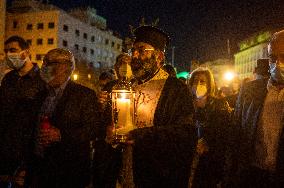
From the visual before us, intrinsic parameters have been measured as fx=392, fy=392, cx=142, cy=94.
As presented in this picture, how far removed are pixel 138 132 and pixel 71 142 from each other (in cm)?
114

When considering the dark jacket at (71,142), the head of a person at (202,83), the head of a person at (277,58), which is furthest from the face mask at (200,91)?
the dark jacket at (71,142)

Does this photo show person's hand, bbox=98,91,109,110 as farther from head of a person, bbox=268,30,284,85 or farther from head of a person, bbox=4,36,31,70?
head of a person, bbox=4,36,31,70

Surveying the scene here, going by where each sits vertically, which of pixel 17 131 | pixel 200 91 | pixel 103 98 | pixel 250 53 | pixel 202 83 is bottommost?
pixel 17 131

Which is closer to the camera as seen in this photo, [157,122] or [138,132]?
[138,132]

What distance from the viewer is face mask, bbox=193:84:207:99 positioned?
21.8 feet

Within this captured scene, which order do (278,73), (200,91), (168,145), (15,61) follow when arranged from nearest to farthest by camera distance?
(168,145) < (278,73) < (15,61) < (200,91)

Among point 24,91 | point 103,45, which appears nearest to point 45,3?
point 103,45

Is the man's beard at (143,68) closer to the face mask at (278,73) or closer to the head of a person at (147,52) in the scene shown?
the head of a person at (147,52)

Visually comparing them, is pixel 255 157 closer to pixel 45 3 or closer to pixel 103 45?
pixel 45 3

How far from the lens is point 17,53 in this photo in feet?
19.1

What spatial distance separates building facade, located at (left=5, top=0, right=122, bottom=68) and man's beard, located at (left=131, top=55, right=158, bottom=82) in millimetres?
62223

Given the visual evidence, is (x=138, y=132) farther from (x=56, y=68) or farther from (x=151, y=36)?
(x=56, y=68)

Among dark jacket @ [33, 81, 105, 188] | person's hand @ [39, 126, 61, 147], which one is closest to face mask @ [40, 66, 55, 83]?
dark jacket @ [33, 81, 105, 188]

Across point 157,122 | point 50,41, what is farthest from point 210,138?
point 50,41
